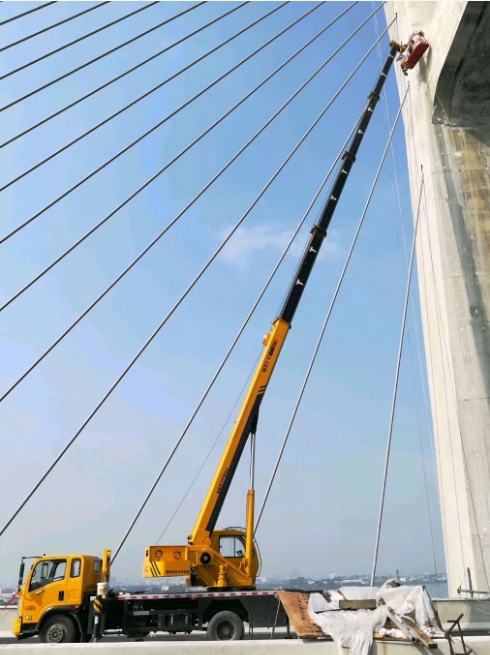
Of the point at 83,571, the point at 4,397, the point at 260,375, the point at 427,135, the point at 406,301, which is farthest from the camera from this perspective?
the point at 427,135

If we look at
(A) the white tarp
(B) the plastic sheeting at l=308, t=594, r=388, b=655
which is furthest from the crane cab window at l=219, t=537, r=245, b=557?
(B) the plastic sheeting at l=308, t=594, r=388, b=655

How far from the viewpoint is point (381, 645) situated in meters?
6.80

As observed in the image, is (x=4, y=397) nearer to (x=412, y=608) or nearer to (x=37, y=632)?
(x=37, y=632)

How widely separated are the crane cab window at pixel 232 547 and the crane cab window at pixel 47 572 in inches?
129

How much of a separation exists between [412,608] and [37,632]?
25.1 feet

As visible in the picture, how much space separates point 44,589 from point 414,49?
17629 mm

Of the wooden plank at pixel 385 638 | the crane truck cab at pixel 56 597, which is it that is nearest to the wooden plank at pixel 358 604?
the wooden plank at pixel 385 638

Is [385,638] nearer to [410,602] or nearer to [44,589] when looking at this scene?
[410,602]

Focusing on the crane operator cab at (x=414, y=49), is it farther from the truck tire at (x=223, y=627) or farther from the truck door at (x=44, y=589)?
the truck door at (x=44, y=589)

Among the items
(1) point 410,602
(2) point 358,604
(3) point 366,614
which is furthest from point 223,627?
(1) point 410,602

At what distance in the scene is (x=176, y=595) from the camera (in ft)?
36.0

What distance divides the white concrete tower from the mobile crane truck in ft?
18.2

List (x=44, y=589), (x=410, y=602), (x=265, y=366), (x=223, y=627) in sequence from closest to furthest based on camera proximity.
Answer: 1. (x=410, y=602)
2. (x=223, y=627)
3. (x=44, y=589)
4. (x=265, y=366)

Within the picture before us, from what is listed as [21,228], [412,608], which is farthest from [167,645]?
[21,228]
